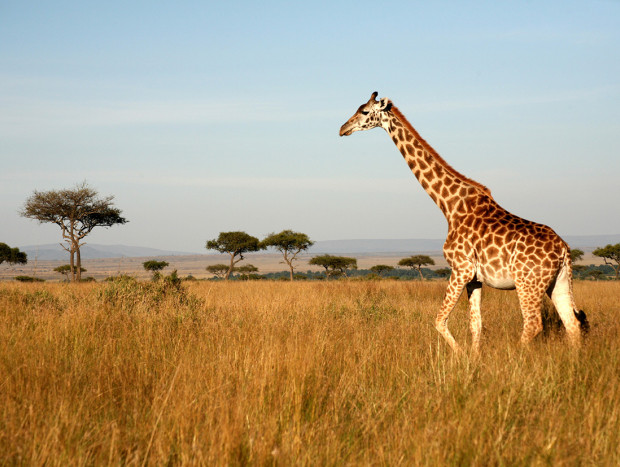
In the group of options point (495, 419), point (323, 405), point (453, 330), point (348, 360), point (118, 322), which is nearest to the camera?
point (495, 419)

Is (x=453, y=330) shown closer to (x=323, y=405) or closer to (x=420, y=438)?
(x=323, y=405)

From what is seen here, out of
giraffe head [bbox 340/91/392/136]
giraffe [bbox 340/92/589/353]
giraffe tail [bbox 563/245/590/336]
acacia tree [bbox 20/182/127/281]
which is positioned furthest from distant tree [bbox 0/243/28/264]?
giraffe tail [bbox 563/245/590/336]

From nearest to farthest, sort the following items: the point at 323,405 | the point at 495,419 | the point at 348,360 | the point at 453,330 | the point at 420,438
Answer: the point at 420,438, the point at 495,419, the point at 323,405, the point at 348,360, the point at 453,330

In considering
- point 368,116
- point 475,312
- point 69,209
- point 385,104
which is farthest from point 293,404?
point 69,209

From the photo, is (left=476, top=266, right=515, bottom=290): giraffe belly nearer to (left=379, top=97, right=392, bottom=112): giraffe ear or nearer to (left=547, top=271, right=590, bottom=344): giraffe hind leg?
(left=547, top=271, right=590, bottom=344): giraffe hind leg

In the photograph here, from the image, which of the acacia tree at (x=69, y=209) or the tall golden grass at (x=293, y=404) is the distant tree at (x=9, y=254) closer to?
the acacia tree at (x=69, y=209)

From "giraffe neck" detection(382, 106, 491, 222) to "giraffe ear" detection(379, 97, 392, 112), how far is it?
0.20 feet

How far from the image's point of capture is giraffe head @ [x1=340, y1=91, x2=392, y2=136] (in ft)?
24.7

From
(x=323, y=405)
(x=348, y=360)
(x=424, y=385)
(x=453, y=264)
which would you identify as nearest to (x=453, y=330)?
(x=453, y=264)

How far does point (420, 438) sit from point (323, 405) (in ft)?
3.84

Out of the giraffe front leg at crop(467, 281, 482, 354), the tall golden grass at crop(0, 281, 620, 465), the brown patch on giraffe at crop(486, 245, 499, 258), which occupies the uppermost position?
the brown patch on giraffe at crop(486, 245, 499, 258)

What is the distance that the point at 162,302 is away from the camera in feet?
33.1

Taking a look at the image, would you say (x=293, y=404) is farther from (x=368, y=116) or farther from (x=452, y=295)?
(x=368, y=116)

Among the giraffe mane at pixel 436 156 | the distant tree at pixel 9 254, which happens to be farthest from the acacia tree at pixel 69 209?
the giraffe mane at pixel 436 156
